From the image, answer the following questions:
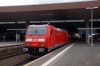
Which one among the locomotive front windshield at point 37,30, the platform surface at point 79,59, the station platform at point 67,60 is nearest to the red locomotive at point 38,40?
the locomotive front windshield at point 37,30

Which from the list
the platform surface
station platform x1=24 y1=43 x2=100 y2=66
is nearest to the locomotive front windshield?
station platform x1=24 y1=43 x2=100 y2=66

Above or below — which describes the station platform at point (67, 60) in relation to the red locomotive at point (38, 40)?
below

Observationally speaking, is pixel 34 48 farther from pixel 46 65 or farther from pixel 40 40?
pixel 46 65

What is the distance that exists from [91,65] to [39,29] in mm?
8669

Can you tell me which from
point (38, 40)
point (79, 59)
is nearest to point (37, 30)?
point (38, 40)

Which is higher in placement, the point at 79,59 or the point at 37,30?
the point at 37,30

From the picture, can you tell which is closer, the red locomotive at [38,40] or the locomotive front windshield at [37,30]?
the red locomotive at [38,40]

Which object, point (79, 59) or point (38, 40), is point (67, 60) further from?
point (38, 40)

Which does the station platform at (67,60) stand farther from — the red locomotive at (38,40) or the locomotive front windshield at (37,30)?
the locomotive front windshield at (37,30)

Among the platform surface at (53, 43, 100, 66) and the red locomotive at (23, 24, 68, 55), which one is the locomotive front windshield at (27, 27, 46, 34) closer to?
the red locomotive at (23, 24, 68, 55)

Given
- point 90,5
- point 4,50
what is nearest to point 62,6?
point 90,5

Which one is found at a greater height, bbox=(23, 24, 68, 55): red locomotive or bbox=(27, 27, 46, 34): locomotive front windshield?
bbox=(27, 27, 46, 34): locomotive front windshield

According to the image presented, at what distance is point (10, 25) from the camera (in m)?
68.4

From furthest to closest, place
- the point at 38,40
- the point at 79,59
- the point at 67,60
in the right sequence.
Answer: the point at 38,40
the point at 79,59
the point at 67,60
